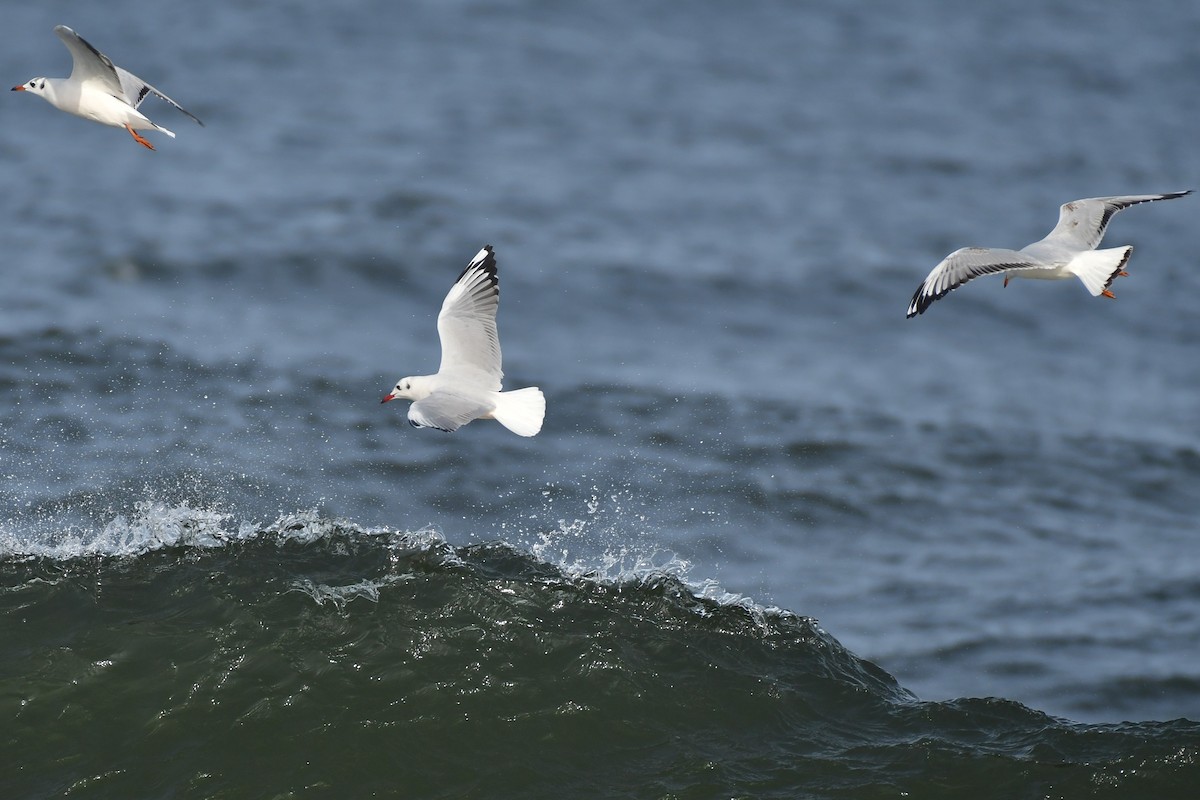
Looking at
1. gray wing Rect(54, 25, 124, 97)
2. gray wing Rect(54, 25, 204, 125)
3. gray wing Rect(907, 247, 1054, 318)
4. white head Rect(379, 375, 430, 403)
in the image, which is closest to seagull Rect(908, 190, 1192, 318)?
gray wing Rect(907, 247, 1054, 318)

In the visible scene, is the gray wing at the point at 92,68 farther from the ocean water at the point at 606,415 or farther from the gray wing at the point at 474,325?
the ocean water at the point at 606,415

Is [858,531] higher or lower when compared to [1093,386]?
lower

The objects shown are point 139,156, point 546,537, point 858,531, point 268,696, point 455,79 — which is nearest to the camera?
point 268,696

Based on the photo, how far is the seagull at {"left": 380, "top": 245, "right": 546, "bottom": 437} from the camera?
834 cm

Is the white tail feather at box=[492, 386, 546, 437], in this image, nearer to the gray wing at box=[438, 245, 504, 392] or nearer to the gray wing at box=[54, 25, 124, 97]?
the gray wing at box=[438, 245, 504, 392]

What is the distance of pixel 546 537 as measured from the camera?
10391mm

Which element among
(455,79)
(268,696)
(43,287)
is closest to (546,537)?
(268,696)

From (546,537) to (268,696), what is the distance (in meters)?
2.81

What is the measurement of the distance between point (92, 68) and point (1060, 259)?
6210 mm

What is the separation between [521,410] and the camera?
8.43m

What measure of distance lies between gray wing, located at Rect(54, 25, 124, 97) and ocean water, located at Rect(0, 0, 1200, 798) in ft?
9.58

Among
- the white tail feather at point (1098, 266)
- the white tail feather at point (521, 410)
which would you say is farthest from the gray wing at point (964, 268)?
the white tail feather at point (521, 410)

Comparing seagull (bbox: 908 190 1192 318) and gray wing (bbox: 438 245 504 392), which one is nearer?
seagull (bbox: 908 190 1192 318)

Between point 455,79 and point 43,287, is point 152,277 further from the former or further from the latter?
point 455,79
